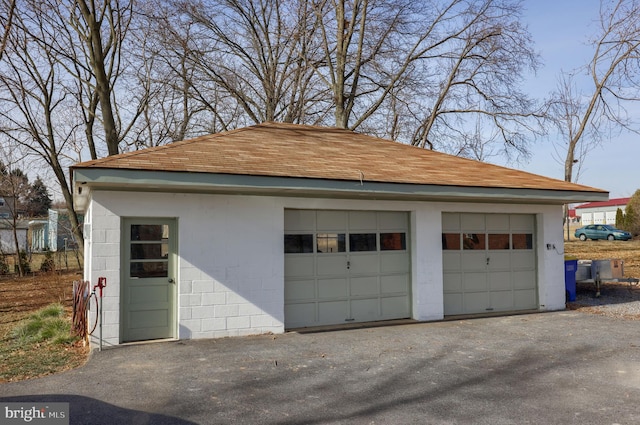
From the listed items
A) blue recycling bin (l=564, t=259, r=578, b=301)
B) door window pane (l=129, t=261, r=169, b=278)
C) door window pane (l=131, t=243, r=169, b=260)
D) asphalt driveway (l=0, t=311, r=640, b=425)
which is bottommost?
asphalt driveway (l=0, t=311, r=640, b=425)

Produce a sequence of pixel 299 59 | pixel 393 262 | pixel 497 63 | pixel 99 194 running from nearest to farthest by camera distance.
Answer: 1. pixel 99 194
2. pixel 393 262
3. pixel 497 63
4. pixel 299 59

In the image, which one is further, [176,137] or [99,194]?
[176,137]

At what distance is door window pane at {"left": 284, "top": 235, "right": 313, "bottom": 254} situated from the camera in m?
9.24

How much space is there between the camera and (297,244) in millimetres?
9328

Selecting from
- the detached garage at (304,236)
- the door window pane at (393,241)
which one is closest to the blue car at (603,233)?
the detached garage at (304,236)

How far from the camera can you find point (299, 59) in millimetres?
23438

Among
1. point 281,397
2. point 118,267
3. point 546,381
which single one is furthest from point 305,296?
point 546,381

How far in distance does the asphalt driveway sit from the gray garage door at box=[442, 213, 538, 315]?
193cm

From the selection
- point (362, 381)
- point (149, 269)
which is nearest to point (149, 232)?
point (149, 269)

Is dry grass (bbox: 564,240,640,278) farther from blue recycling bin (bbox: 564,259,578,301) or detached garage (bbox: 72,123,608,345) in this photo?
detached garage (bbox: 72,123,608,345)

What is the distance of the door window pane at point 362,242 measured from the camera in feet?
32.0

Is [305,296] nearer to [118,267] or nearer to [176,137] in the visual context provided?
[118,267]

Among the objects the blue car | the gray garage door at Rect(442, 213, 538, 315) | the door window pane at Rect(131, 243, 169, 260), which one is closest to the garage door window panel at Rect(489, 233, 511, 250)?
the gray garage door at Rect(442, 213, 538, 315)

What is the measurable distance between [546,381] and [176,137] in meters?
21.1
